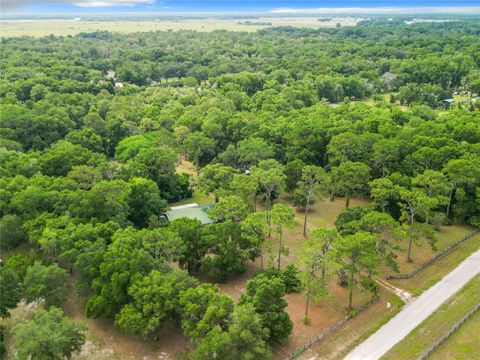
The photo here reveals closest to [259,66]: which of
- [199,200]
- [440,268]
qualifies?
[199,200]

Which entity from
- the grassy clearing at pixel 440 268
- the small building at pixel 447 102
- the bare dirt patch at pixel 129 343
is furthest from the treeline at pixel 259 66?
the bare dirt patch at pixel 129 343

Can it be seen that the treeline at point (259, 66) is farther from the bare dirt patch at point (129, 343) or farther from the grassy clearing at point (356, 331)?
the bare dirt patch at point (129, 343)

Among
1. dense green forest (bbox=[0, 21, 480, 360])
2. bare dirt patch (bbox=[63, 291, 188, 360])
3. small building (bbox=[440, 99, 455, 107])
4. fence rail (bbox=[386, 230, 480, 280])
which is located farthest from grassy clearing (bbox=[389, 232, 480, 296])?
small building (bbox=[440, 99, 455, 107])

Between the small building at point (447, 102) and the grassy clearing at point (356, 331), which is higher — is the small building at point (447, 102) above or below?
below

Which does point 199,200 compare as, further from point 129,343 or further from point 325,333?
point 325,333

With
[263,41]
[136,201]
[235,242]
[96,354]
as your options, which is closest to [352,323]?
[235,242]

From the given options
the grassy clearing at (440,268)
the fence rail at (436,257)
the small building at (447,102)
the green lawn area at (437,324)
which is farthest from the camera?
the small building at (447,102)

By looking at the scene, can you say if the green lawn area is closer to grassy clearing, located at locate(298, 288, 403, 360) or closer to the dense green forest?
grassy clearing, located at locate(298, 288, 403, 360)
